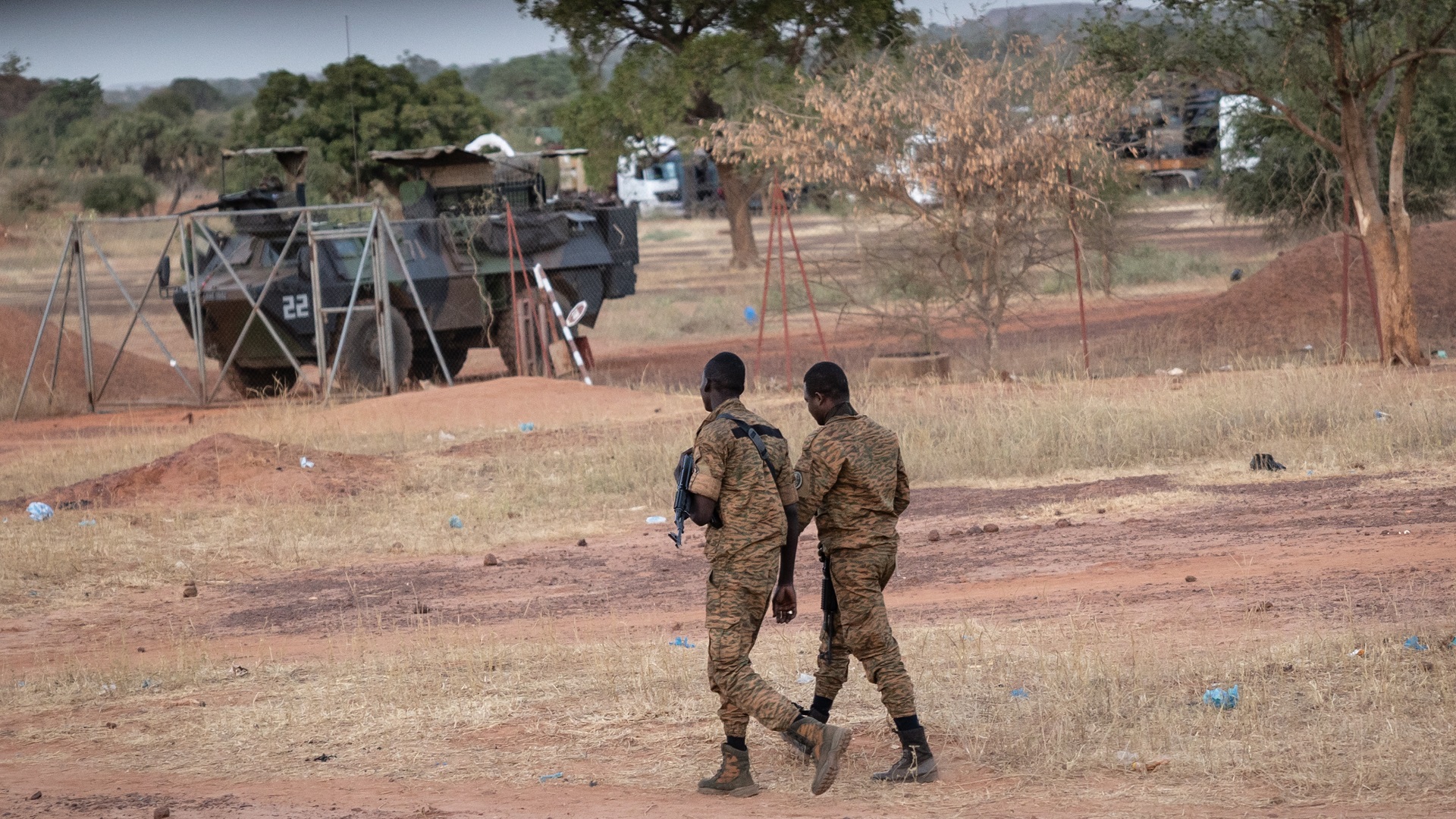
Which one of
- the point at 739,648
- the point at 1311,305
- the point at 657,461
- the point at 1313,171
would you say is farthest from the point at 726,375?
the point at 1313,171

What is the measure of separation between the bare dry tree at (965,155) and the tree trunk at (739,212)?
13.8 meters

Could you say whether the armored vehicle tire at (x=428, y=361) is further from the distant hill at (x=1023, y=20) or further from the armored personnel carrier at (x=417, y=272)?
the distant hill at (x=1023, y=20)

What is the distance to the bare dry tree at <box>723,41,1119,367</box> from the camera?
50.8 feet

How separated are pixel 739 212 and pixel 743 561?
29.2m

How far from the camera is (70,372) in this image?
66.9ft

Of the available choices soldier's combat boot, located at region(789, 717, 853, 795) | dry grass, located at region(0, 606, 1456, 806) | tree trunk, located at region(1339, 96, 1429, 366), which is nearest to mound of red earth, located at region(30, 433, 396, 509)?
dry grass, located at region(0, 606, 1456, 806)

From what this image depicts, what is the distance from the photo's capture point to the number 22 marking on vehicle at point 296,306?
1744 cm

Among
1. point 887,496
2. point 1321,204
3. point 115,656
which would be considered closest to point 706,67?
point 1321,204

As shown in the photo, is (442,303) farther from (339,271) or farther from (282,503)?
(282,503)

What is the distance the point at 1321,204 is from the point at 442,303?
15.4 meters

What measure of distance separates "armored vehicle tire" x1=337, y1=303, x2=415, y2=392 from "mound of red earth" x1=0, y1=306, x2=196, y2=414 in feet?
8.20

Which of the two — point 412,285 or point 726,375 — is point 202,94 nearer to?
point 412,285

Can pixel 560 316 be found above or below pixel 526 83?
below

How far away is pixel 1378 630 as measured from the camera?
6367mm
